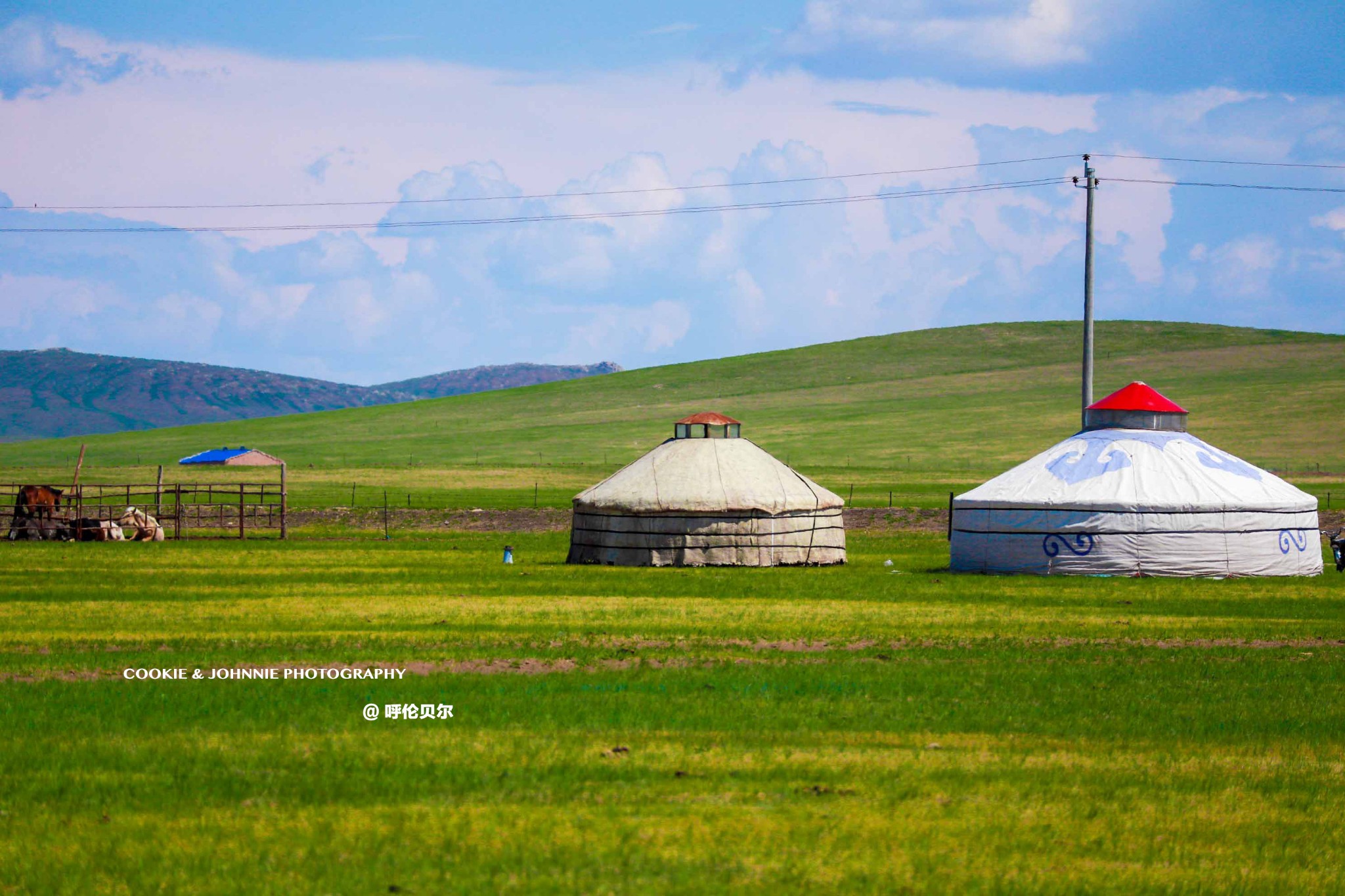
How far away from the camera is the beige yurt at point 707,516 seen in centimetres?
3450

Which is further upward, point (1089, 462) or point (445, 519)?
point (1089, 462)

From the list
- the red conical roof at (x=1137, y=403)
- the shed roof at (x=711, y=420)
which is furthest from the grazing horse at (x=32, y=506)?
the red conical roof at (x=1137, y=403)

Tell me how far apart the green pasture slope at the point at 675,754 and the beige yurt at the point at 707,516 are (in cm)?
1101

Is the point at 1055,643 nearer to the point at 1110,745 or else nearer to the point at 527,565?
the point at 1110,745

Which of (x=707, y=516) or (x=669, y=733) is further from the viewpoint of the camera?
(x=707, y=516)

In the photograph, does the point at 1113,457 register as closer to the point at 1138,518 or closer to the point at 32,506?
the point at 1138,518

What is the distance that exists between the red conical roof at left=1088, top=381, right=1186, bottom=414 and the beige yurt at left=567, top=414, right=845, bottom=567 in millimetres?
6639

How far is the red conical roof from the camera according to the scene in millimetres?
34406

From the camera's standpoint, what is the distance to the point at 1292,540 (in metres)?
32.1

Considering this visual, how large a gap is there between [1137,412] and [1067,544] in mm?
4530

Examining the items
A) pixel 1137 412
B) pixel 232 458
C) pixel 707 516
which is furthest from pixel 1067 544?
pixel 232 458

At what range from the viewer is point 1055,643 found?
63.4 ft

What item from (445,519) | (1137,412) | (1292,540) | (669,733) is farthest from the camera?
(445,519)

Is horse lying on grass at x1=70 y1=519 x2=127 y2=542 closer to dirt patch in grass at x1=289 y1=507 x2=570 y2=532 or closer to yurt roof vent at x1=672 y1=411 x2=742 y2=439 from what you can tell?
dirt patch in grass at x1=289 y1=507 x2=570 y2=532
